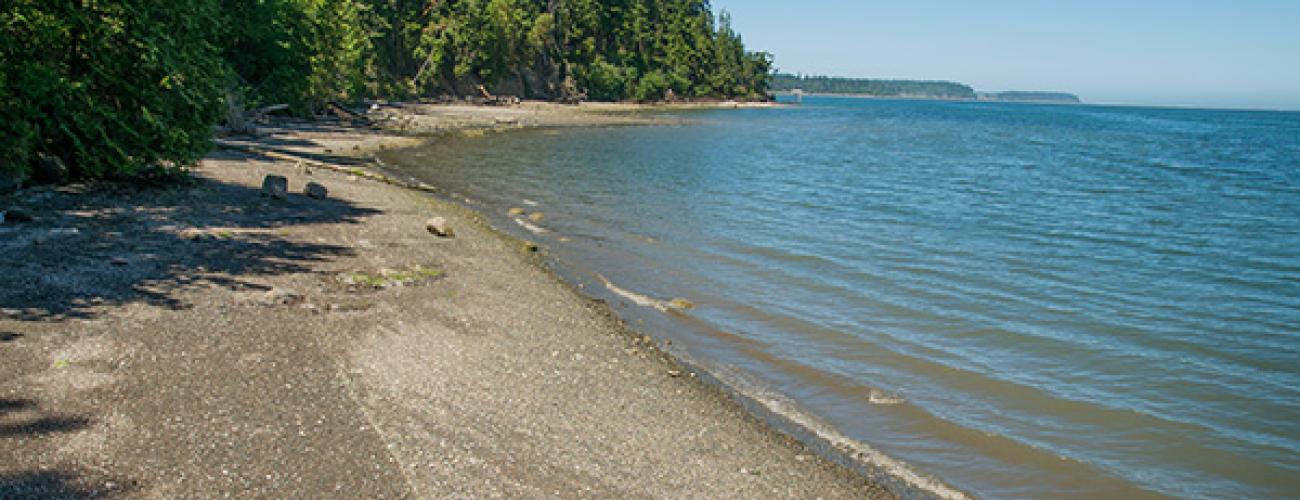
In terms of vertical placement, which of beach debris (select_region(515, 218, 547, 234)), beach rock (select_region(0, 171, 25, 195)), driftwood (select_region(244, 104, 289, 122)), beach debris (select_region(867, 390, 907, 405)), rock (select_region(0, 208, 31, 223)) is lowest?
beach debris (select_region(867, 390, 907, 405))

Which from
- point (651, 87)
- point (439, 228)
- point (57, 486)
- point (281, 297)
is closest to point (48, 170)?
point (439, 228)

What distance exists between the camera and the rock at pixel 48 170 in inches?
577

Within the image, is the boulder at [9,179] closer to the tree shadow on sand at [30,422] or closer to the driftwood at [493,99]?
the tree shadow on sand at [30,422]

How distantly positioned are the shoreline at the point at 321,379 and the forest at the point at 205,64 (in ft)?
4.25

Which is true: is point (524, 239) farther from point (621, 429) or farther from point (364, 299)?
point (621, 429)

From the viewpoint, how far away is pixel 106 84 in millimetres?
14891

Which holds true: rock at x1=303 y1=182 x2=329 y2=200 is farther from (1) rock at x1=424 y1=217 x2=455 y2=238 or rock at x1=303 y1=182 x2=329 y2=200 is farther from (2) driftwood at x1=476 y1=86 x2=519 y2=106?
(2) driftwood at x1=476 y1=86 x2=519 y2=106

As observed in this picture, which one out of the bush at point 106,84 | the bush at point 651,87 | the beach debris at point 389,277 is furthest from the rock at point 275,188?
the bush at point 651,87

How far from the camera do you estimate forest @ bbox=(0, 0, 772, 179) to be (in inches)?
552

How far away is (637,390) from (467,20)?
8590 centimetres

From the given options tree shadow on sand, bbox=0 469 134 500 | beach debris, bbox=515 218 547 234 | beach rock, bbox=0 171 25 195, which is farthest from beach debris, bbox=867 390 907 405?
beach rock, bbox=0 171 25 195

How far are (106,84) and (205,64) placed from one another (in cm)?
208

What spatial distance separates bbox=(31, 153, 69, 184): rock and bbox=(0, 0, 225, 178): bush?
0.17 metres

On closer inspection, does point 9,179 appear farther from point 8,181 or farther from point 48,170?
point 48,170
